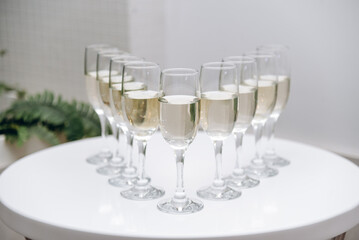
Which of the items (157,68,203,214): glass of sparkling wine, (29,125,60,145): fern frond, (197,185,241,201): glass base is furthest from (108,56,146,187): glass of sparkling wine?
(29,125,60,145): fern frond

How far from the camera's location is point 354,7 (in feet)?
8.11

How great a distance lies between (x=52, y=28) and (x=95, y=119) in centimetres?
97

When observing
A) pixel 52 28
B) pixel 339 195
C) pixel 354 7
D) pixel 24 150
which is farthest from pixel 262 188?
pixel 52 28

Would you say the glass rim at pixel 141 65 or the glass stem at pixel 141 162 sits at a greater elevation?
the glass rim at pixel 141 65

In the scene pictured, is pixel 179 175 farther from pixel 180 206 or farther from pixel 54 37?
pixel 54 37

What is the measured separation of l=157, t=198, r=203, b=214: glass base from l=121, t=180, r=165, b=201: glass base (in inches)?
Answer: 2.3

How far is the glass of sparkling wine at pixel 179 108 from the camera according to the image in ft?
4.39

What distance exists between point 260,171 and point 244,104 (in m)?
0.28

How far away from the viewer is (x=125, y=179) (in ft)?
5.42

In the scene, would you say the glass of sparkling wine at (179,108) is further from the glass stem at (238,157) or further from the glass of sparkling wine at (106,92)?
the glass of sparkling wine at (106,92)

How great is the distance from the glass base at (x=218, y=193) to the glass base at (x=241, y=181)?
5cm

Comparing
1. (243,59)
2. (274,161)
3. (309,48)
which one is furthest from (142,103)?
(309,48)

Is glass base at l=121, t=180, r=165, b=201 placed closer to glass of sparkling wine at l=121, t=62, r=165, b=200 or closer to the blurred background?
glass of sparkling wine at l=121, t=62, r=165, b=200

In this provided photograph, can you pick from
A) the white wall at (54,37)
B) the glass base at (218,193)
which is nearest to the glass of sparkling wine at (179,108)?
the glass base at (218,193)
